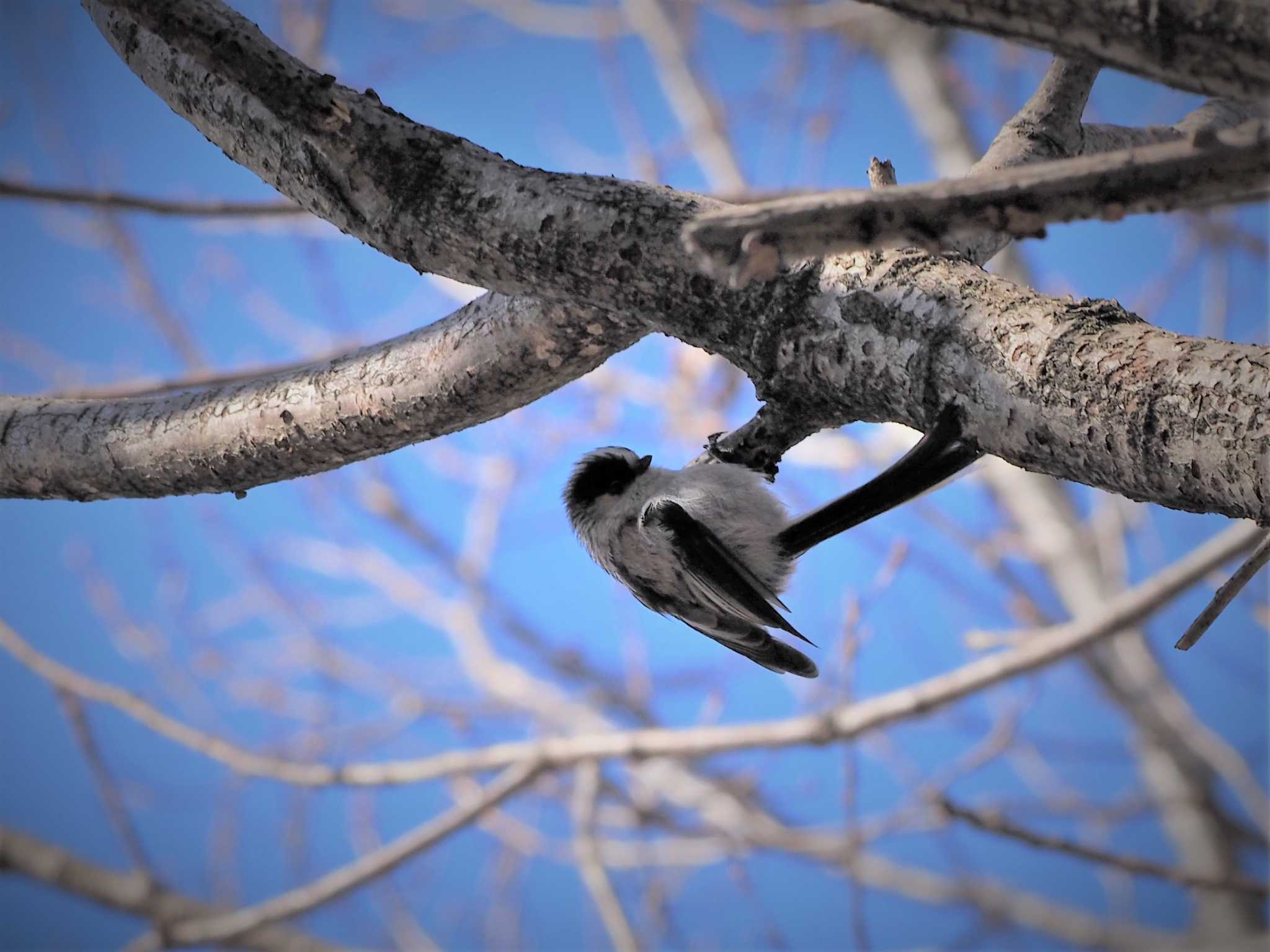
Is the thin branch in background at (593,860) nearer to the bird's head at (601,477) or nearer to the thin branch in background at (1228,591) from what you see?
the bird's head at (601,477)

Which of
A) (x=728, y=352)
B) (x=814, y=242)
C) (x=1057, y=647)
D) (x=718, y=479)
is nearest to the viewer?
(x=814, y=242)

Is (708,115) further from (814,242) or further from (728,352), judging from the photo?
(814,242)

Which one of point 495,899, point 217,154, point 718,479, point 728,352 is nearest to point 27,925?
point 495,899

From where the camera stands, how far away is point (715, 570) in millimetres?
1604

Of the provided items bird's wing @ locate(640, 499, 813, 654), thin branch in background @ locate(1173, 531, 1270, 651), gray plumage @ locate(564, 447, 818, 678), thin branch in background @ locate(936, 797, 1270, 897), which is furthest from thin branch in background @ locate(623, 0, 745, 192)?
thin branch in background @ locate(1173, 531, 1270, 651)

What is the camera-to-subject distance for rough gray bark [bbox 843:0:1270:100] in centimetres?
54

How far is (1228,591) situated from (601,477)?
Result: 4.04 feet

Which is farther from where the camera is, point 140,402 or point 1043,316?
point 140,402

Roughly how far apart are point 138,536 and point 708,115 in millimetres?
4214

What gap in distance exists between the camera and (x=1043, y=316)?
2.73 feet

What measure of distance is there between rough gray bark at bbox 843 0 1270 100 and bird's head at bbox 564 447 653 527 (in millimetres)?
1361

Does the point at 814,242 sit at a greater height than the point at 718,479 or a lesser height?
lesser

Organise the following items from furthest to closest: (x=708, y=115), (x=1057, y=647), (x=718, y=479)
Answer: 1. (x=708, y=115)
2. (x=1057, y=647)
3. (x=718, y=479)

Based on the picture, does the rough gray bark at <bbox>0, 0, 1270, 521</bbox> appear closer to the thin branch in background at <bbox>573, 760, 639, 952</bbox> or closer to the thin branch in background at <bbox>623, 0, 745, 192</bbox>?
the thin branch in background at <bbox>573, 760, 639, 952</bbox>
